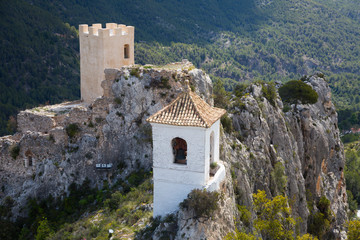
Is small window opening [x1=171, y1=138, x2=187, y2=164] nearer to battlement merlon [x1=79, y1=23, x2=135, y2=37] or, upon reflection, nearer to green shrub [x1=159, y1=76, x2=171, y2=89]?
green shrub [x1=159, y1=76, x2=171, y2=89]

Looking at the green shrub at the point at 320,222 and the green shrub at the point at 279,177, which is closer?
the green shrub at the point at 279,177

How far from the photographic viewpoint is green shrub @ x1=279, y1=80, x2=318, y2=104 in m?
54.8

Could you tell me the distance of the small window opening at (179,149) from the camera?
75.9 ft

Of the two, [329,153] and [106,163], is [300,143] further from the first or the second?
[106,163]

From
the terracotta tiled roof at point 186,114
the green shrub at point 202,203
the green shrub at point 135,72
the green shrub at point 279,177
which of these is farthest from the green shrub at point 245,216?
the green shrub at point 279,177

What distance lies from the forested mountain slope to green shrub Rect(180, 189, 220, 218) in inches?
2042

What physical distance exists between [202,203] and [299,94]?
3705cm

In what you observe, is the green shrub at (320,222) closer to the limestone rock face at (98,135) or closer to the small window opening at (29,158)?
the limestone rock face at (98,135)

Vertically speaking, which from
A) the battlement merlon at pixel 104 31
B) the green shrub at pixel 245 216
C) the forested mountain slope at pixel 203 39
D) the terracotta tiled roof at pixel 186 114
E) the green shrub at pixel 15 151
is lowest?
the green shrub at pixel 245 216

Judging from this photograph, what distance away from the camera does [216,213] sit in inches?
877

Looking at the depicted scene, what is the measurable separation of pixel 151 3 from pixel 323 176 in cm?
7248

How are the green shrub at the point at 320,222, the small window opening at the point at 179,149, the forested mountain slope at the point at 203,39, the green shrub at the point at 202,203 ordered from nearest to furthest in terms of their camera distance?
the green shrub at the point at 202,203 < the small window opening at the point at 179,149 < the green shrub at the point at 320,222 < the forested mountain slope at the point at 203,39

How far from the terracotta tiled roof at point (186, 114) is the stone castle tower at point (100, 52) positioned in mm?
13703

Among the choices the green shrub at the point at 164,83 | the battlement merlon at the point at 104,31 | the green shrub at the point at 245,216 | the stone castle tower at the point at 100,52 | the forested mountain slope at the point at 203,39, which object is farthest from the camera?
the forested mountain slope at the point at 203,39
